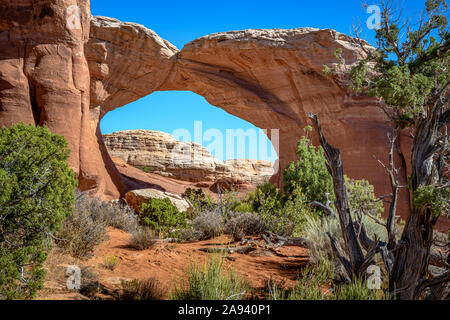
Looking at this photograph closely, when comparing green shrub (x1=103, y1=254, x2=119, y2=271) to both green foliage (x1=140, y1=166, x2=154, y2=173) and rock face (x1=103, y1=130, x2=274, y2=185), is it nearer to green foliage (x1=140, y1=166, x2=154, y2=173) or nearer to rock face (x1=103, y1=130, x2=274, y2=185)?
green foliage (x1=140, y1=166, x2=154, y2=173)

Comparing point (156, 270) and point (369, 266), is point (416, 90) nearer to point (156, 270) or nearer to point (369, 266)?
point (369, 266)

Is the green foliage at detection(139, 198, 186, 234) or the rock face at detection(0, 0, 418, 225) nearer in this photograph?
the green foliage at detection(139, 198, 186, 234)

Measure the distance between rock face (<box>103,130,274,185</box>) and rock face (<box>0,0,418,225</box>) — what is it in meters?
12.4

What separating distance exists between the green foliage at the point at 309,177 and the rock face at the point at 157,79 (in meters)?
6.55

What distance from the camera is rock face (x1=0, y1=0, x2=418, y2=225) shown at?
11.2m

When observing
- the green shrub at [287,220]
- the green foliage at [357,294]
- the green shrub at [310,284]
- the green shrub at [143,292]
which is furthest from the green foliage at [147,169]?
the green foliage at [357,294]

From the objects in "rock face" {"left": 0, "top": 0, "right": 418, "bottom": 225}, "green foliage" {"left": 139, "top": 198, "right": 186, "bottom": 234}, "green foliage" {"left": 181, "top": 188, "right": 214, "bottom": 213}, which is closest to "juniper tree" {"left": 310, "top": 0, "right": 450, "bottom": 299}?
"green foliage" {"left": 139, "top": 198, "right": 186, "bottom": 234}

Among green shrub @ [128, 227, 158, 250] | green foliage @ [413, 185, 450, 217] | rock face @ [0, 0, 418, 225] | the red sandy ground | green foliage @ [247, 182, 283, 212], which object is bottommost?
the red sandy ground

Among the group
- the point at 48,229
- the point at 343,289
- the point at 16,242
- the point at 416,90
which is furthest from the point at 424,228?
the point at 16,242

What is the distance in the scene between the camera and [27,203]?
12.6 ft

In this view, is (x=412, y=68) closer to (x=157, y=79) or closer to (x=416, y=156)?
(x=416, y=156)

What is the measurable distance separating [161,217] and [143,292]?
456 cm

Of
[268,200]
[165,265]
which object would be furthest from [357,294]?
[268,200]

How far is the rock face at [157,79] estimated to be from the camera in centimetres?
1120
